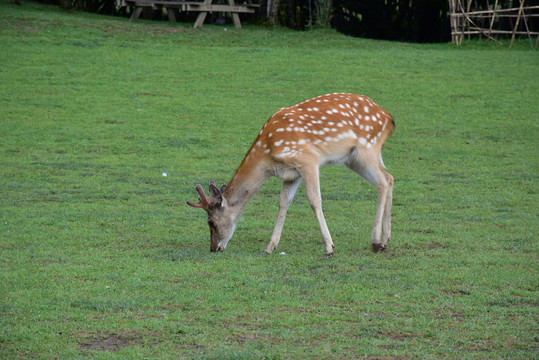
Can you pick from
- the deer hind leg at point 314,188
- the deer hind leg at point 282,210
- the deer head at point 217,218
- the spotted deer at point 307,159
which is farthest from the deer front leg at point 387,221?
the deer head at point 217,218

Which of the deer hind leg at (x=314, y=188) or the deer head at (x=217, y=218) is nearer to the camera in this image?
the deer hind leg at (x=314, y=188)

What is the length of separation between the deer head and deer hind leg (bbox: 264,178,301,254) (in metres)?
0.45

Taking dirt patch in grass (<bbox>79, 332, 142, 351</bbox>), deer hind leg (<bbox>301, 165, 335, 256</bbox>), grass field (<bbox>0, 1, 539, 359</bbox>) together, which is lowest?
grass field (<bbox>0, 1, 539, 359</bbox>)

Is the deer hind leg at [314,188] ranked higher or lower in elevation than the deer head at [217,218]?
higher

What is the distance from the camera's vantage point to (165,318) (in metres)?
5.76

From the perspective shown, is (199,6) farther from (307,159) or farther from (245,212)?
(307,159)

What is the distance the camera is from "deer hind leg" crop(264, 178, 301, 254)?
7797 mm

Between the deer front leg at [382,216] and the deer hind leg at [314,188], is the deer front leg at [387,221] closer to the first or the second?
the deer front leg at [382,216]

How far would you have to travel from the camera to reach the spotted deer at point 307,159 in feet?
25.1

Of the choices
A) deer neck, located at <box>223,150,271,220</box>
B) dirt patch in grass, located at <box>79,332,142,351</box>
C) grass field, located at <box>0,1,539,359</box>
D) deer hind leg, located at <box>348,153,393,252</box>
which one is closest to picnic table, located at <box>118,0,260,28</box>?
grass field, located at <box>0,1,539,359</box>

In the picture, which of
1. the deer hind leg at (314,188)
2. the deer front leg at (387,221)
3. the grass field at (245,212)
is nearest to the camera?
the grass field at (245,212)

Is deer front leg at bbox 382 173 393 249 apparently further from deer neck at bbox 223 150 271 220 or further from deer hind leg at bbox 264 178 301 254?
deer neck at bbox 223 150 271 220

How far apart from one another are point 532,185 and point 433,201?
6.01 feet

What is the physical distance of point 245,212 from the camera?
32.1 ft
